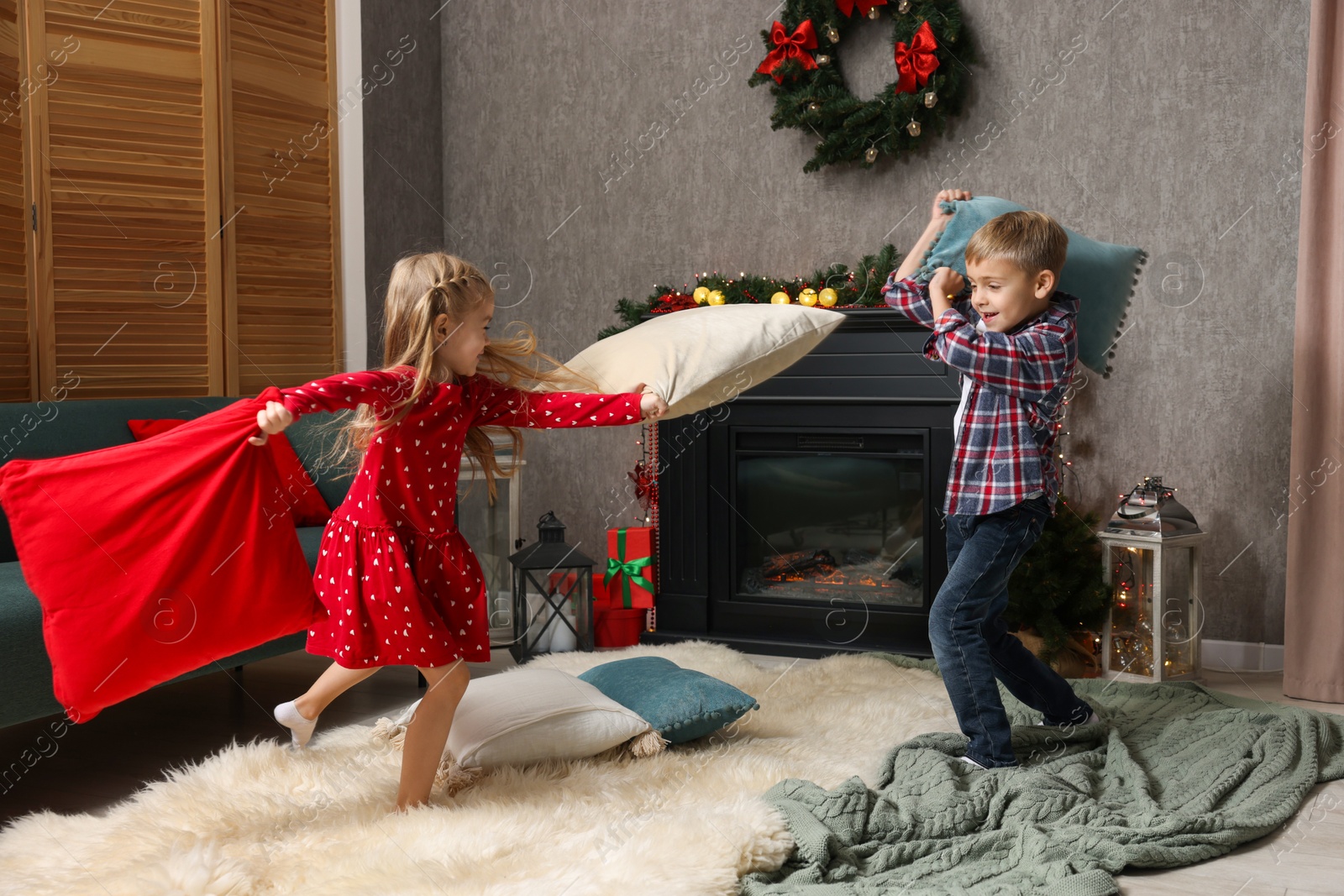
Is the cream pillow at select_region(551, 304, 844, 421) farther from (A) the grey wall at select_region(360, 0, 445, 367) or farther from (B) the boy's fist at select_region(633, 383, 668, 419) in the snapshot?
(A) the grey wall at select_region(360, 0, 445, 367)

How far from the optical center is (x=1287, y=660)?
2.97 m

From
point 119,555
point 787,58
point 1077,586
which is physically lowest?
point 1077,586

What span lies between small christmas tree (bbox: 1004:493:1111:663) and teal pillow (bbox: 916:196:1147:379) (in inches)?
31.4

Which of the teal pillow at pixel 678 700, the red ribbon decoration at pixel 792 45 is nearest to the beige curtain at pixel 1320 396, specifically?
the red ribbon decoration at pixel 792 45

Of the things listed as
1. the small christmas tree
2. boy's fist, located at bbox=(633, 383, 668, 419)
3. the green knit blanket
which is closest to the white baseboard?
the small christmas tree

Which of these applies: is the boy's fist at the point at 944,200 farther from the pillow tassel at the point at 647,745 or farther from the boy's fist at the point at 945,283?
the pillow tassel at the point at 647,745

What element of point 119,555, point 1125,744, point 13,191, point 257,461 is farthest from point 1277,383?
point 13,191

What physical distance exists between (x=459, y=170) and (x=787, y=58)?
1468 millimetres

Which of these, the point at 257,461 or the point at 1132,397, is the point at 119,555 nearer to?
the point at 257,461

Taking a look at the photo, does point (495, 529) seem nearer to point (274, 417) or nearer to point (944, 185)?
point (944, 185)

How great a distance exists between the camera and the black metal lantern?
3.35 meters

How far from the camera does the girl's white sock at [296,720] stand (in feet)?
6.98

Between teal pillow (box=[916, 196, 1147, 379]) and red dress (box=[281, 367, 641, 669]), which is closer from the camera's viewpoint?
red dress (box=[281, 367, 641, 669])

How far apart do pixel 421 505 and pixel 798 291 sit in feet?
6.02
